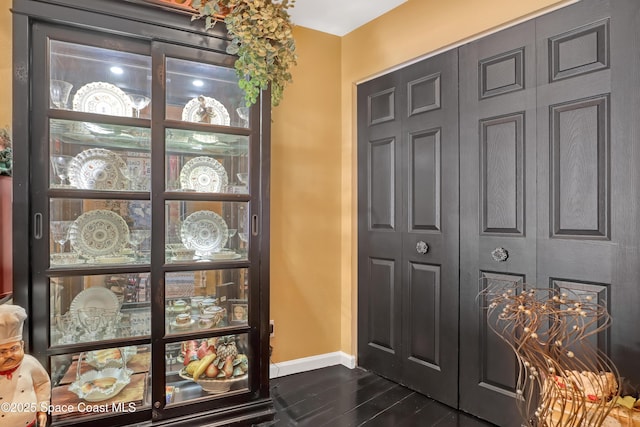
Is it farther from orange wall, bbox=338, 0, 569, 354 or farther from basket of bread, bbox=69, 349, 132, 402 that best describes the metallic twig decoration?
basket of bread, bbox=69, 349, 132, 402

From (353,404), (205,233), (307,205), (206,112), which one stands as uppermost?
(206,112)

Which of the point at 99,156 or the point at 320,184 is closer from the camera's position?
the point at 99,156

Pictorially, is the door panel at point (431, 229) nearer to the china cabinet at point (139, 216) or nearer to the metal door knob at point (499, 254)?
the metal door knob at point (499, 254)

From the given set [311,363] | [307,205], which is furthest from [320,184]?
[311,363]

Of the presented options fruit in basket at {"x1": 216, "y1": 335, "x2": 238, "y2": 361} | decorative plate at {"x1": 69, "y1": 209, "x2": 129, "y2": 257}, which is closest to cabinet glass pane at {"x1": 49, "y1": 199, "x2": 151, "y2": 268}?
decorative plate at {"x1": 69, "y1": 209, "x2": 129, "y2": 257}

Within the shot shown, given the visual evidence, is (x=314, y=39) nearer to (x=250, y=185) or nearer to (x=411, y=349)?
(x=250, y=185)

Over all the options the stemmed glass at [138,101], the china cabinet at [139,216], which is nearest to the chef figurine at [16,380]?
the china cabinet at [139,216]

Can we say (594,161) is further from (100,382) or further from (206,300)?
(100,382)

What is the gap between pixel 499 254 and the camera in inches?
80.4

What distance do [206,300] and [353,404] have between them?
1.08 metres

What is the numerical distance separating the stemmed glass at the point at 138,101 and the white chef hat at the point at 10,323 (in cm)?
102

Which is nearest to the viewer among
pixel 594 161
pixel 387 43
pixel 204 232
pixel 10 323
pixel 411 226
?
pixel 10 323

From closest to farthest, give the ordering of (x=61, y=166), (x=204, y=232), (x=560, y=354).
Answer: (x=560, y=354)
(x=61, y=166)
(x=204, y=232)

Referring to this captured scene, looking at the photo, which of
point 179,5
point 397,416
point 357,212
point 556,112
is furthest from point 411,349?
point 179,5
